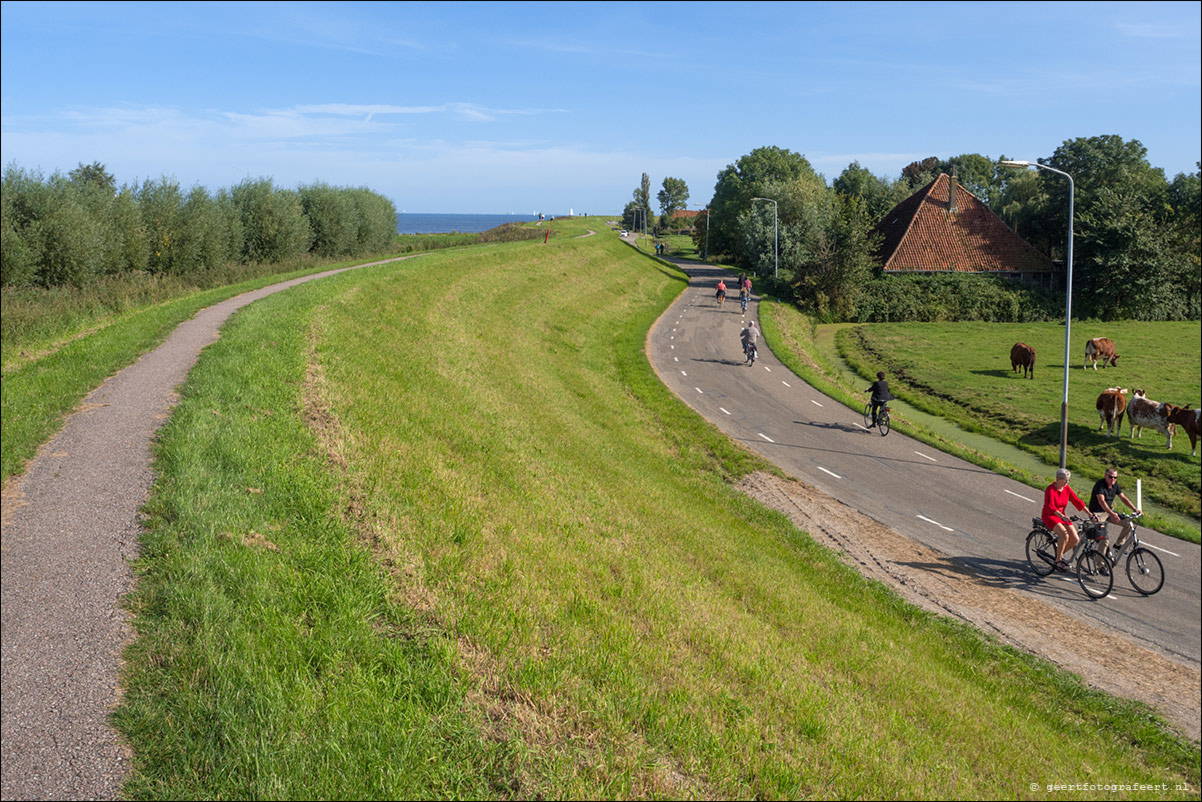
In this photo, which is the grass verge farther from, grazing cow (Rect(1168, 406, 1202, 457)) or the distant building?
the distant building

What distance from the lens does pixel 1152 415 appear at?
22547 mm

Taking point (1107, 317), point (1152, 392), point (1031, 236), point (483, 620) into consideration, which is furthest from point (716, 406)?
point (1031, 236)

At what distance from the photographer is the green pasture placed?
21.3 m

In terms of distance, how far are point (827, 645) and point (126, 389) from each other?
1241 cm

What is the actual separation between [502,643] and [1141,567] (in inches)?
521

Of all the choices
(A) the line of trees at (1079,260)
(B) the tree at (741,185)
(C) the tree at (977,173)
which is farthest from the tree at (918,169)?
(A) the line of trees at (1079,260)

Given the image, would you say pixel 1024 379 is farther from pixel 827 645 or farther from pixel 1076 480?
pixel 827 645

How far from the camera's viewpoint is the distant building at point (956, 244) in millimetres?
56625

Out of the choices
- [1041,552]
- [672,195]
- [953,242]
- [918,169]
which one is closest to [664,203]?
[672,195]

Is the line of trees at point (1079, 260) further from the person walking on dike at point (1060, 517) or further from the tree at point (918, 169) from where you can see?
the tree at point (918, 169)

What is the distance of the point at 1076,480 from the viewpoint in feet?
67.5

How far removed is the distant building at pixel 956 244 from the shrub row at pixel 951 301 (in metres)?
3.45

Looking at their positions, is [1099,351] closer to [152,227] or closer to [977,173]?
[152,227]

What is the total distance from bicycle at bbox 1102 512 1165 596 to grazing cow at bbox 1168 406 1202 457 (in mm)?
9949
